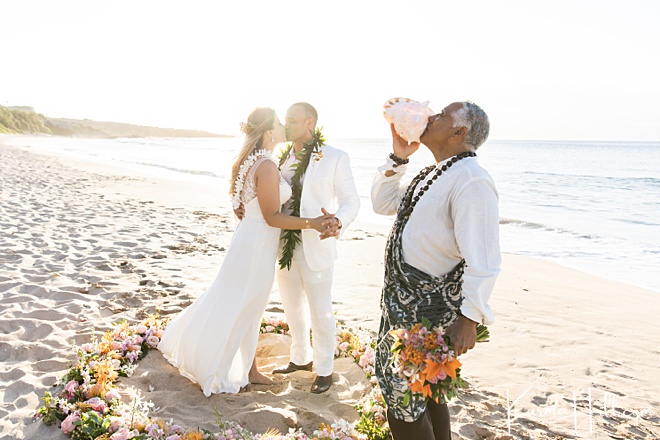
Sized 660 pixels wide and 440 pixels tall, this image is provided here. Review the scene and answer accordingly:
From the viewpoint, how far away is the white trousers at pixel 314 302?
14.1 feet

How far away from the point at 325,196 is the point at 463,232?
2180mm

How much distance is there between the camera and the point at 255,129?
416 cm

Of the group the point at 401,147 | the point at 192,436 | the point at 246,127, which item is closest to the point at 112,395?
the point at 192,436

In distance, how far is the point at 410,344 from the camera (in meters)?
2.31

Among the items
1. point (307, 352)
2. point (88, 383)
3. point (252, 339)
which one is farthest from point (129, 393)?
point (307, 352)

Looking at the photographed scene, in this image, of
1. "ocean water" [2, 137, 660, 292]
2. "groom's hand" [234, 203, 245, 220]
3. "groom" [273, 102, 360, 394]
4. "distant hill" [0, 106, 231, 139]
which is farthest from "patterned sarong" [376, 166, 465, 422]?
"distant hill" [0, 106, 231, 139]

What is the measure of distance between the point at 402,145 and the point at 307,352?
8.50 feet

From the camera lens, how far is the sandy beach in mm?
3912

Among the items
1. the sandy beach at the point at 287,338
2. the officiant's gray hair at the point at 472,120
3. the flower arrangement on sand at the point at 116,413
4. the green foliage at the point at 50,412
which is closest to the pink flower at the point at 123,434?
the flower arrangement on sand at the point at 116,413

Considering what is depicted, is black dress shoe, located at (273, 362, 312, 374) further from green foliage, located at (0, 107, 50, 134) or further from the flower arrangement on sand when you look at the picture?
green foliage, located at (0, 107, 50, 134)

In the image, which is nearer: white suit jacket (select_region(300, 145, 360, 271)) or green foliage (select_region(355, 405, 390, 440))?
green foliage (select_region(355, 405, 390, 440))

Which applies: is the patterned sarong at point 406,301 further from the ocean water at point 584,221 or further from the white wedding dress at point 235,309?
the ocean water at point 584,221

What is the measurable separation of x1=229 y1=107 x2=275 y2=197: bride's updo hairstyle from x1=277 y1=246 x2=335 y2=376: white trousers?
911 millimetres

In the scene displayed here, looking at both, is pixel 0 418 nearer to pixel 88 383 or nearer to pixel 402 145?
pixel 88 383
